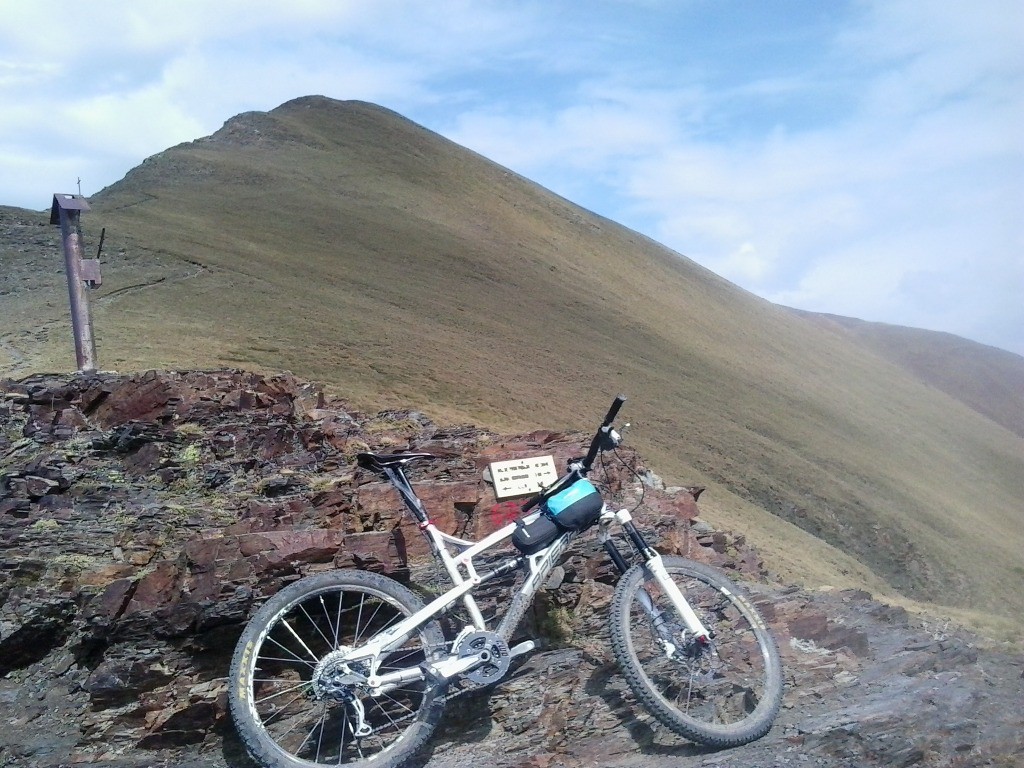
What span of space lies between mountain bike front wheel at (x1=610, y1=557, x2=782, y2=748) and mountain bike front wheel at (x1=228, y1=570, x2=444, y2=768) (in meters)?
0.96

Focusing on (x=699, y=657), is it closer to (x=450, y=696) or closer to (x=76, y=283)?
(x=450, y=696)

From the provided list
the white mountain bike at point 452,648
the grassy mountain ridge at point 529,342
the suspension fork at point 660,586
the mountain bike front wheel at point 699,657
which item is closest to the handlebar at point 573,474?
the white mountain bike at point 452,648

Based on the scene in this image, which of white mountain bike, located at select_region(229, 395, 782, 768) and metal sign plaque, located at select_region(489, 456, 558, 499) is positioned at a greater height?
metal sign plaque, located at select_region(489, 456, 558, 499)

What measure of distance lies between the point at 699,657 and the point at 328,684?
69.4 inches

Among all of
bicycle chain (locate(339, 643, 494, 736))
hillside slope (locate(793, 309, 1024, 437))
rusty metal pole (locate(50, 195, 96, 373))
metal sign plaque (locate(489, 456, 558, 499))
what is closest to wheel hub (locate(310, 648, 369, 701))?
bicycle chain (locate(339, 643, 494, 736))

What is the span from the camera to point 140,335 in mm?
17938

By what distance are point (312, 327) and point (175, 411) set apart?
49.9ft

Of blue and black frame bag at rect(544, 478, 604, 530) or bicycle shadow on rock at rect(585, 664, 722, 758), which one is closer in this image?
bicycle shadow on rock at rect(585, 664, 722, 758)

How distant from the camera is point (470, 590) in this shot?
13.2 feet

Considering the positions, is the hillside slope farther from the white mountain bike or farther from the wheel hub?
the wheel hub

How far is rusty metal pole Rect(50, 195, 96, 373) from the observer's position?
37.7ft

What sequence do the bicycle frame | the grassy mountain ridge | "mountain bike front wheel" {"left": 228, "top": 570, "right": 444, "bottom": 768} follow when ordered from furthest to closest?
the grassy mountain ridge, the bicycle frame, "mountain bike front wheel" {"left": 228, "top": 570, "right": 444, "bottom": 768}

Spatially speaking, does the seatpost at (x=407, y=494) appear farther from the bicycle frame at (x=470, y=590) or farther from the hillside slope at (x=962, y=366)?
the hillside slope at (x=962, y=366)

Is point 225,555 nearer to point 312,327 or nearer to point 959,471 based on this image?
point 312,327
